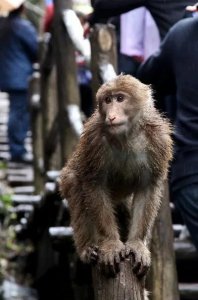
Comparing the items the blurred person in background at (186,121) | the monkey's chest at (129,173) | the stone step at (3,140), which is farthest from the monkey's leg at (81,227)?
the stone step at (3,140)

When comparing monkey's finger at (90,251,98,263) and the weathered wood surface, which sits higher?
the weathered wood surface

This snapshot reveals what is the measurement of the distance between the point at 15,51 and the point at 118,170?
19.7 ft

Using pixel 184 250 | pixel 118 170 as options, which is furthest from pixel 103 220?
pixel 184 250

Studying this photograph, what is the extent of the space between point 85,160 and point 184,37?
3.90ft

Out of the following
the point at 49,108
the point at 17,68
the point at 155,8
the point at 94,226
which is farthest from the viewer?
the point at 17,68

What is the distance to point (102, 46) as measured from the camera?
4828 mm

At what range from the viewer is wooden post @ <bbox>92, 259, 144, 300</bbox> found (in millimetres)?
2902

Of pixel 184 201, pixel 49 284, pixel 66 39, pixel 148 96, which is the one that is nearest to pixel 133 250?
pixel 148 96

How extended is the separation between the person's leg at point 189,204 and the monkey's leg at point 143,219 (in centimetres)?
81

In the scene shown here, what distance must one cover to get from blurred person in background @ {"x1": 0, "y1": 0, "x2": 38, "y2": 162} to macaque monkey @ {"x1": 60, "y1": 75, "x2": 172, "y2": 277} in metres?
5.55

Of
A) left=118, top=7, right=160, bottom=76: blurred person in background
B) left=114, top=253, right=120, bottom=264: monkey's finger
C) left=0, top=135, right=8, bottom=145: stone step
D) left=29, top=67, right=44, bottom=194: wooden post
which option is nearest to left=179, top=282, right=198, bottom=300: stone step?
left=118, top=7, right=160, bottom=76: blurred person in background

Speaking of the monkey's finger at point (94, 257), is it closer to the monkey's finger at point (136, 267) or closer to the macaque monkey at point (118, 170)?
the macaque monkey at point (118, 170)

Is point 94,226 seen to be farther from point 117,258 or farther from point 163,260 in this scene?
point 163,260

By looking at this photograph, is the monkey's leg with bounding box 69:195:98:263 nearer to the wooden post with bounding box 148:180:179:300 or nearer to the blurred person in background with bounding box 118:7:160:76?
the wooden post with bounding box 148:180:179:300
